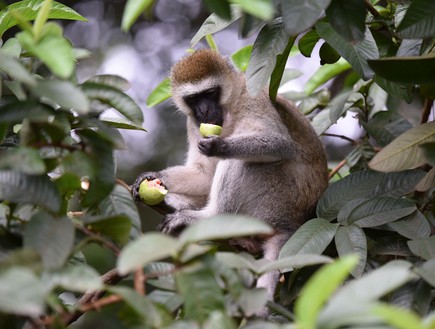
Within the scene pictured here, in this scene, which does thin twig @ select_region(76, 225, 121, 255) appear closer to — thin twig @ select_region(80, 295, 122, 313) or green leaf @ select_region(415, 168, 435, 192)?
thin twig @ select_region(80, 295, 122, 313)

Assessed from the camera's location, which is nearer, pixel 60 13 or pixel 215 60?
pixel 60 13

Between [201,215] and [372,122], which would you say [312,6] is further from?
[201,215]

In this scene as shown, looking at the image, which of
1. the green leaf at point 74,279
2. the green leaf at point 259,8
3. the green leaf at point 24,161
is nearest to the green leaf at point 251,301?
the green leaf at point 74,279

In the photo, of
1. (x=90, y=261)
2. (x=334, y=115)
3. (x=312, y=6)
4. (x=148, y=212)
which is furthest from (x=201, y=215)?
(x=148, y=212)

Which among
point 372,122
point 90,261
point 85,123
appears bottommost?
point 90,261

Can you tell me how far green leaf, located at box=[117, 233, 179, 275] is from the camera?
1480 millimetres

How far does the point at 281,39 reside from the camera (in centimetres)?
314

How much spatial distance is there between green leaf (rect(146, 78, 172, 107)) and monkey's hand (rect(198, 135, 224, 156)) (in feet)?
2.47

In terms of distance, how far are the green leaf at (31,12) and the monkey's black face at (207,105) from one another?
4.73 feet

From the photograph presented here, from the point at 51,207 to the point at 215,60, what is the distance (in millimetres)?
3015

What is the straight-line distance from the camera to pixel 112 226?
200 centimetres

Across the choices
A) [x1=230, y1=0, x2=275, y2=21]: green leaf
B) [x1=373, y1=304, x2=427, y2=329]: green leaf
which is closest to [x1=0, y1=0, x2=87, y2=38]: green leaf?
[x1=230, y1=0, x2=275, y2=21]: green leaf

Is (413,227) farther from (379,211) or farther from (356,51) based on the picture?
(356,51)

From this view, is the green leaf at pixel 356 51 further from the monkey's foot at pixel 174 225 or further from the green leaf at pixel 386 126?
the monkey's foot at pixel 174 225
